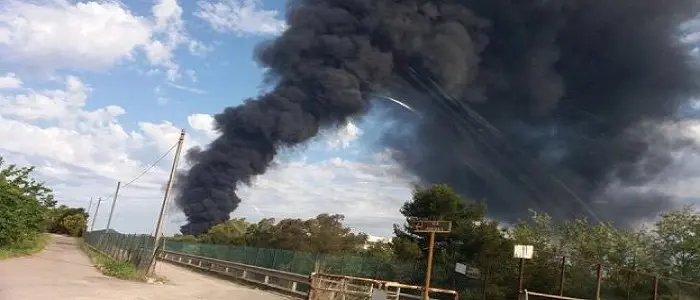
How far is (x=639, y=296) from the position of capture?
19375 mm

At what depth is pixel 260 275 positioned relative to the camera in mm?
30609

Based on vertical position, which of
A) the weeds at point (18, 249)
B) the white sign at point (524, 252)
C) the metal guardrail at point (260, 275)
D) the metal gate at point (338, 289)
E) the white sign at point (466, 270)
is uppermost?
the white sign at point (524, 252)

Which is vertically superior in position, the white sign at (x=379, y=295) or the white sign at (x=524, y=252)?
the white sign at (x=524, y=252)

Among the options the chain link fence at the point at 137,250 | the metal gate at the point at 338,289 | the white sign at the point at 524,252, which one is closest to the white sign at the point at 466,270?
the metal gate at the point at 338,289

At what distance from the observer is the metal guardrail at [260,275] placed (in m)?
24.3

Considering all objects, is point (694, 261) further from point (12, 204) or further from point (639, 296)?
point (12, 204)

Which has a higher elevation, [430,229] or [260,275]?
[430,229]

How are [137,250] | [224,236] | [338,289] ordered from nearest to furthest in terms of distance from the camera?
[338,289] → [137,250] → [224,236]

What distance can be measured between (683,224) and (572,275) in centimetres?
1258

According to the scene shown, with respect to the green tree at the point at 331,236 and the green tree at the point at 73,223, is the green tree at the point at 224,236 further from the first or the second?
the green tree at the point at 73,223

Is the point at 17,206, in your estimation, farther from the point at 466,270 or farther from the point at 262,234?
the point at 262,234

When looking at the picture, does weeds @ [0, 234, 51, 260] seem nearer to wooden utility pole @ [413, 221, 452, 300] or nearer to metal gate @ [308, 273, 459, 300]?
metal gate @ [308, 273, 459, 300]

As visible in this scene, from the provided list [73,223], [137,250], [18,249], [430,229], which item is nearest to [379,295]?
[430,229]

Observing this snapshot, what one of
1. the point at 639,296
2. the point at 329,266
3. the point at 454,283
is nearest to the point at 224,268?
the point at 329,266
